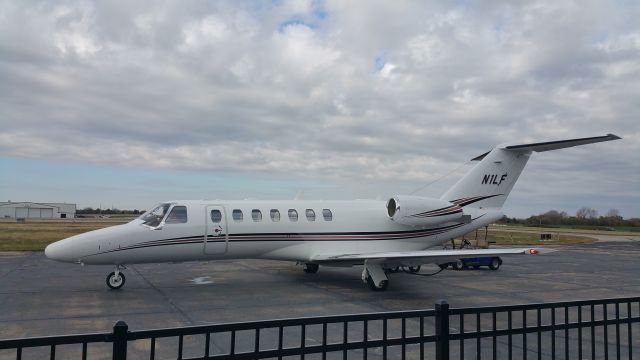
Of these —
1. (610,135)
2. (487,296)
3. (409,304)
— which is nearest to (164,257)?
(409,304)

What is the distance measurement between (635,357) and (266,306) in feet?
24.2

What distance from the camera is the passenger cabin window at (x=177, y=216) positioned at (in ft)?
47.0

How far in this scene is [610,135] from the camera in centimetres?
1405

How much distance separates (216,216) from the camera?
48.8 ft

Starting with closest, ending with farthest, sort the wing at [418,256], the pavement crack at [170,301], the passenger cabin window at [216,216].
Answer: the pavement crack at [170,301], the wing at [418,256], the passenger cabin window at [216,216]

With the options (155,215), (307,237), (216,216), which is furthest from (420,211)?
(155,215)

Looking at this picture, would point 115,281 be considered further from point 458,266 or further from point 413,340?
point 458,266

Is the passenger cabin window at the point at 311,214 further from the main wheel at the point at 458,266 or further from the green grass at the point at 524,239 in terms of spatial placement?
the green grass at the point at 524,239

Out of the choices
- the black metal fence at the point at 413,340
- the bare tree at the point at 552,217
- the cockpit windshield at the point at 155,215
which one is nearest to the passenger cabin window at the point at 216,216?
the cockpit windshield at the point at 155,215

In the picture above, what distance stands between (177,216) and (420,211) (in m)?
7.92

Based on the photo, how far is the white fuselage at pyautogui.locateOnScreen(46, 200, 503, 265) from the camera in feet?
44.7

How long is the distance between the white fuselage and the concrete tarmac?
1.01m

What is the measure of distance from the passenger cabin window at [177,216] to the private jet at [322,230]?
28mm

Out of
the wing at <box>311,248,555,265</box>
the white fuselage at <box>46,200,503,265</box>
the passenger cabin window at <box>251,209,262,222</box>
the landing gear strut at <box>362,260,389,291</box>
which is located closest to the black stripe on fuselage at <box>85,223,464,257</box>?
the white fuselage at <box>46,200,503,265</box>
